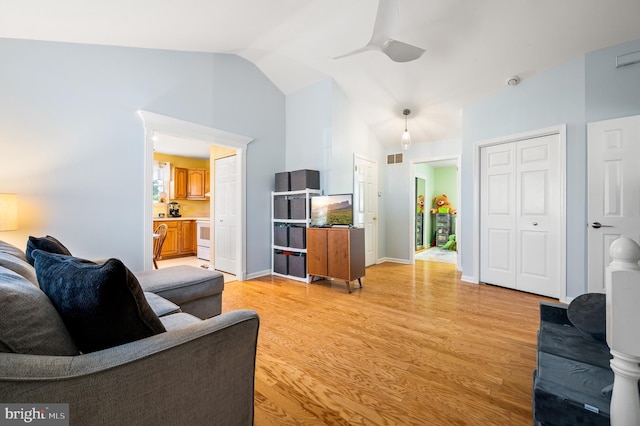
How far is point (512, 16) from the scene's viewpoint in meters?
2.85

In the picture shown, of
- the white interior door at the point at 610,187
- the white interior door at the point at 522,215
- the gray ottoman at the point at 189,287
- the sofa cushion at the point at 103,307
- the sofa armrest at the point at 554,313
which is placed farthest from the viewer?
the white interior door at the point at 522,215

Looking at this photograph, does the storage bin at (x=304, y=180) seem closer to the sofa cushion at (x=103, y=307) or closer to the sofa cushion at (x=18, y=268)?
the sofa cushion at (x=18, y=268)

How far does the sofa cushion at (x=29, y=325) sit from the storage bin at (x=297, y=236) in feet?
11.0

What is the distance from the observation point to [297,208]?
427cm

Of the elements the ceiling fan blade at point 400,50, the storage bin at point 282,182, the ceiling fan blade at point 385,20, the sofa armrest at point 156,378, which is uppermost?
the ceiling fan blade at point 385,20

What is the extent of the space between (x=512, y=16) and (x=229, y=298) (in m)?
4.43

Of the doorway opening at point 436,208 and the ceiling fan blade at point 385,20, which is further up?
the ceiling fan blade at point 385,20

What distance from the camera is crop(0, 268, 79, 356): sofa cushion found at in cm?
71

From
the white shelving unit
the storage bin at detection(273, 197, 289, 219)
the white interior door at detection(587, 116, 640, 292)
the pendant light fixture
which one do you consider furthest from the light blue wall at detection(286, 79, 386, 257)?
the white interior door at detection(587, 116, 640, 292)

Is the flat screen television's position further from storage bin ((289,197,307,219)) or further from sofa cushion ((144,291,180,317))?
sofa cushion ((144,291,180,317))

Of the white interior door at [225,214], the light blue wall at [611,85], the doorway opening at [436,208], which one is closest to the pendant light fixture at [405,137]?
the light blue wall at [611,85]

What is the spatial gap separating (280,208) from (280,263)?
90 cm

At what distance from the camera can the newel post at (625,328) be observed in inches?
28.3

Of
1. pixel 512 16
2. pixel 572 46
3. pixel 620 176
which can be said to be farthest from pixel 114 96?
pixel 620 176
